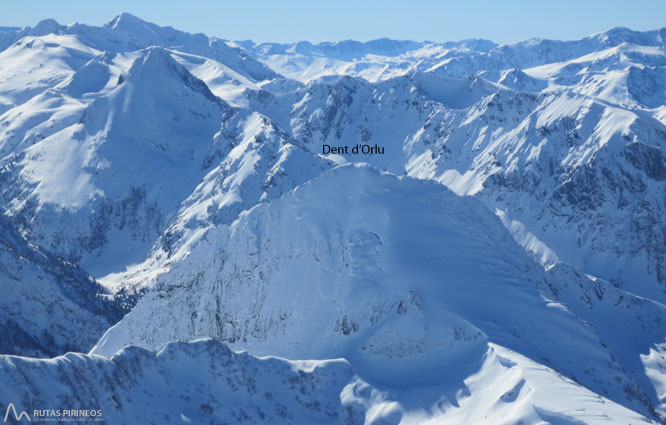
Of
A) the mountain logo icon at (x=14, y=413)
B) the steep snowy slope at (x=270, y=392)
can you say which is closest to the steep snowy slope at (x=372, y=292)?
the steep snowy slope at (x=270, y=392)

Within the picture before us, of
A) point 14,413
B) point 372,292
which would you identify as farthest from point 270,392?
point 14,413

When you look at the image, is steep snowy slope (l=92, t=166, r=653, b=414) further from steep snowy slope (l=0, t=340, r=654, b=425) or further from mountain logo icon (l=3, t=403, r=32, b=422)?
mountain logo icon (l=3, t=403, r=32, b=422)

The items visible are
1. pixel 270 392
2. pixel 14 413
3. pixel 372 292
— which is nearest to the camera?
pixel 14 413

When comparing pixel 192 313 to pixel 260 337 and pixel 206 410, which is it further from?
pixel 206 410

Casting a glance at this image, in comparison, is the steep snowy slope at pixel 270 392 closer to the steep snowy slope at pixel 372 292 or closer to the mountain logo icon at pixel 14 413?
the mountain logo icon at pixel 14 413

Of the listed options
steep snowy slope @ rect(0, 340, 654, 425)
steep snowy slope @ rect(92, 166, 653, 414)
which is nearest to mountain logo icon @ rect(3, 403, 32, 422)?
steep snowy slope @ rect(0, 340, 654, 425)

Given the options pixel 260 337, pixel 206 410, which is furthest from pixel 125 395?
pixel 260 337

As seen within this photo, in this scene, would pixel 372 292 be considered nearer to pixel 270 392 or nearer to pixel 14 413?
pixel 270 392
